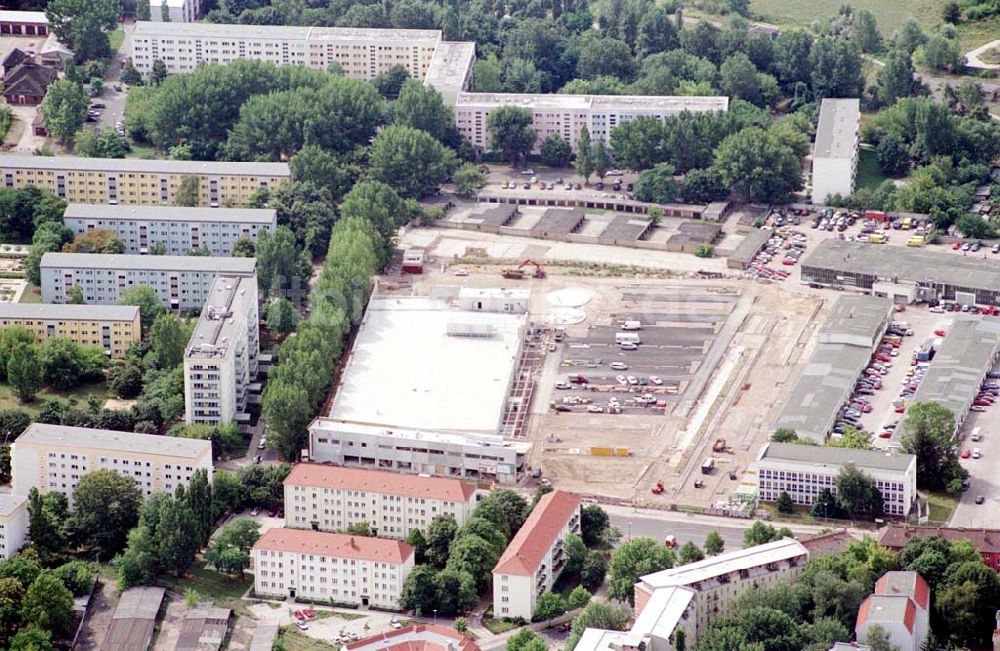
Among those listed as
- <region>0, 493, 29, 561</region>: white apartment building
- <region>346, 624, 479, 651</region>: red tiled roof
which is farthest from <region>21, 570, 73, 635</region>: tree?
<region>346, 624, 479, 651</region>: red tiled roof

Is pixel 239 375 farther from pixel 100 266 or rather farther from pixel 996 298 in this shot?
pixel 996 298

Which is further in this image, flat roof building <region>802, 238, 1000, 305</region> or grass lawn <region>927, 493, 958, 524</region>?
flat roof building <region>802, 238, 1000, 305</region>

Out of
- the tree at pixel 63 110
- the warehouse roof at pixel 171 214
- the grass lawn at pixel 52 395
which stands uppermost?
the tree at pixel 63 110

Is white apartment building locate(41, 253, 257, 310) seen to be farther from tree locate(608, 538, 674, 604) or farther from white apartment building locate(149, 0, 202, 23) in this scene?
white apartment building locate(149, 0, 202, 23)

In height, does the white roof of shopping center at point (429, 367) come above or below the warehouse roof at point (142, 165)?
below

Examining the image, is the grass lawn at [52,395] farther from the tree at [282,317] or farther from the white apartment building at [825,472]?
the white apartment building at [825,472]

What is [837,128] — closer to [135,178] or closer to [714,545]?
[135,178]

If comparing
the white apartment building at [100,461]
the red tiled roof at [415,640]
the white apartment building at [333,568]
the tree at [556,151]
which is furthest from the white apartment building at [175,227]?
the red tiled roof at [415,640]
